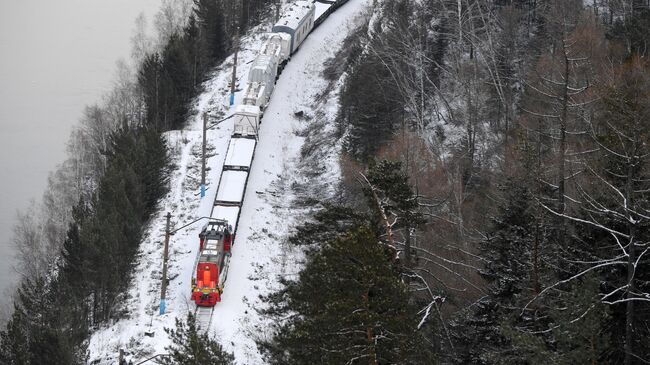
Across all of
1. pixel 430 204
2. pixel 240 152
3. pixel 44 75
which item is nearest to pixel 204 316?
pixel 430 204

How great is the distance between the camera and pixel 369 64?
2052 inches

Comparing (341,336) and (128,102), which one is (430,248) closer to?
(341,336)

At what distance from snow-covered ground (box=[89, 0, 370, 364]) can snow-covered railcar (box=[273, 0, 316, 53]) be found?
1.37 m

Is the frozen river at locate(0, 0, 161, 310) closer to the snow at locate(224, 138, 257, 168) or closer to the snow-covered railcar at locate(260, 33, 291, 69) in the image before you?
the snow at locate(224, 138, 257, 168)

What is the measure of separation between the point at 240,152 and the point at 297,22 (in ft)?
61.3

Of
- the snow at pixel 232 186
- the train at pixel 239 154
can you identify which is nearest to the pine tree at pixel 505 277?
the train at pixel 239 154

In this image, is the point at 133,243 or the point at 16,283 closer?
the point at 133,243

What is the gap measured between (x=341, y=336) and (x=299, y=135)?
37.2 m

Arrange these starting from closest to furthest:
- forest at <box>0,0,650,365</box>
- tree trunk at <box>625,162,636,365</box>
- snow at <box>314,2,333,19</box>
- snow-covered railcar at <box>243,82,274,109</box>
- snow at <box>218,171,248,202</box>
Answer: tree trunk at <box>625,162,636,365</box>, forest at <box>0,0,650,365</box>, snow at <box>218,171,248,202</box>, snow-covered railcar at <box>243,82,274,109</box>, snow at <box>314,2,333,19</box>

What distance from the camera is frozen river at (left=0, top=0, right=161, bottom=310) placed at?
6059cm

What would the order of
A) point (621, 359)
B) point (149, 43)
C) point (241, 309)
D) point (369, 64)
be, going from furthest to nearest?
point (149, 43), point (369, 64), point (241, 309), point (621, 359)

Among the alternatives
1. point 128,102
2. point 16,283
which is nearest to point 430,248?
point 16,283

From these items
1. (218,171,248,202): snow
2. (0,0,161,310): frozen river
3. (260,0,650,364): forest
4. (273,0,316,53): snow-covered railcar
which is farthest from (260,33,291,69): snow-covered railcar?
(260,0,650,364): forest

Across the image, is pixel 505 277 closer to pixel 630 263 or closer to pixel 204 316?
pixel 630 263
